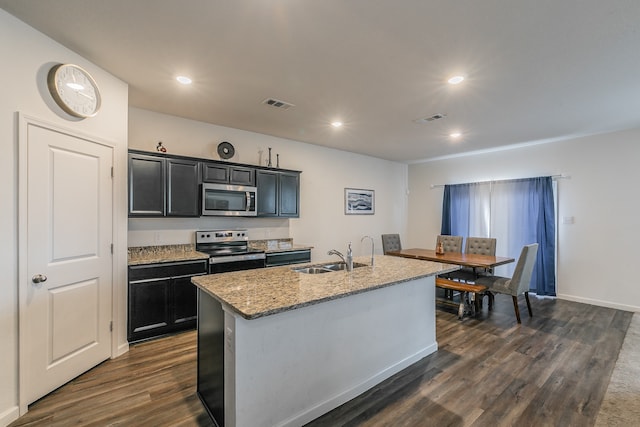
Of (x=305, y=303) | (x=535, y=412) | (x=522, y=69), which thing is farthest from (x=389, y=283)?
(x=522, y=69)

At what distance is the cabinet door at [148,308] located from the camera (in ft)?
9.78

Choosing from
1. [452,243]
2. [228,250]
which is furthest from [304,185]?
[452,243]

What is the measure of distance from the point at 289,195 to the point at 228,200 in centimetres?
101

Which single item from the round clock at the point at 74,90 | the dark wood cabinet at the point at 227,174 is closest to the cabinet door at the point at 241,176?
the dark wood cabinet at the point at 227,174

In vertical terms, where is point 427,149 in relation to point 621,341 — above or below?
above

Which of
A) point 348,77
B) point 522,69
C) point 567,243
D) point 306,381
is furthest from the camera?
point 567,243

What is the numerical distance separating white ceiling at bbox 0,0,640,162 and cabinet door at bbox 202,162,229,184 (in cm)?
66

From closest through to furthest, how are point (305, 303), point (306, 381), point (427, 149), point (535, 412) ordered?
1. point (305, 303)
2. point (306, 381)
3. point (535, 412)
4. point (427, 149)

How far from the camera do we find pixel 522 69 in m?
2.53

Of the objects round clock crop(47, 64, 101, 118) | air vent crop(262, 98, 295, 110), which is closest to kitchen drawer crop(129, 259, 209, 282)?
round clock crop(47, 64, 101, 118)

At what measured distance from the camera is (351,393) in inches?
86.4

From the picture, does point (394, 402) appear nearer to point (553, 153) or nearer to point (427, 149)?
point (427, 149)

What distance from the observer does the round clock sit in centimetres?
221

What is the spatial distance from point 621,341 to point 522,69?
3.16 metres
